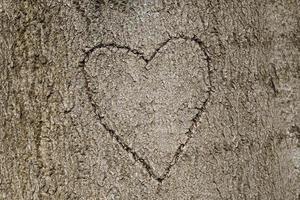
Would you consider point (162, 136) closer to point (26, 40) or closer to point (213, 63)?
point (213, 63)

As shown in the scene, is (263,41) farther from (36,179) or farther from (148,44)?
(36,179)

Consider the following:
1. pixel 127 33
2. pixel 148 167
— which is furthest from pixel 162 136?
pixel 127 33

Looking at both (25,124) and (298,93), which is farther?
(298,93)

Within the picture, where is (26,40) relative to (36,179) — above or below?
above
